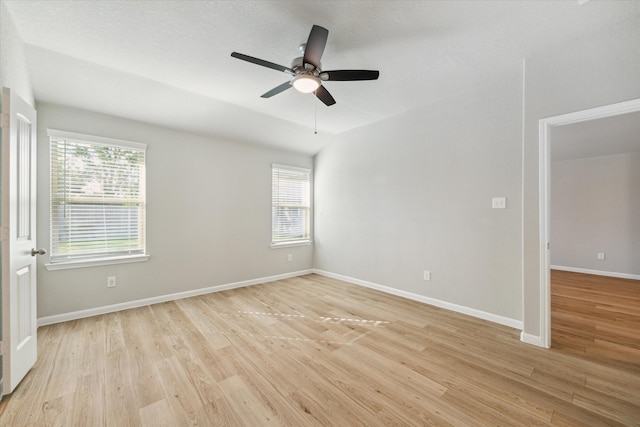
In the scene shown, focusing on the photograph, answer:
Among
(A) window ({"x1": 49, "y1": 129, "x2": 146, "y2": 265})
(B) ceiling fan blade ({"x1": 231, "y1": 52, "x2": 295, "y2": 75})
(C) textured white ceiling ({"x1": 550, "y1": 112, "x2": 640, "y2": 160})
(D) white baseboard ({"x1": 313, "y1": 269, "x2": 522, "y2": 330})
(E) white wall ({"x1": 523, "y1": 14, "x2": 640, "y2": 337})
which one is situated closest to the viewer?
(B) ceiling fan blade ({"x1": 231, "y1": 52, "x2": 295, "y2": 75})

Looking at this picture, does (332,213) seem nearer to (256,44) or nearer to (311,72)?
(311,72)

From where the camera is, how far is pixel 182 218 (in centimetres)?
395

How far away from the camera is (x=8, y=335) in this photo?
71.7 inches

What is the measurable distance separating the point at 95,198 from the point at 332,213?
11.9ft

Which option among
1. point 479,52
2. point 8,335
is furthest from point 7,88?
point 479,52

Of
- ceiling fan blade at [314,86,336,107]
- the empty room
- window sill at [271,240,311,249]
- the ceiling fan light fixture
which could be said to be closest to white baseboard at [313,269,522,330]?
the empty room

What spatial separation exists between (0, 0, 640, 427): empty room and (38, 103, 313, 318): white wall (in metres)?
0.03

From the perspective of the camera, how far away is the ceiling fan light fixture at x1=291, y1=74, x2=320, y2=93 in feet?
7.37

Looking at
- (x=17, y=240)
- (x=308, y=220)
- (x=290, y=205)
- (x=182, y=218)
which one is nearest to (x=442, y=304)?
(x=308, y=220)

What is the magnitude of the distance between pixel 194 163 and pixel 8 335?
2772 mm

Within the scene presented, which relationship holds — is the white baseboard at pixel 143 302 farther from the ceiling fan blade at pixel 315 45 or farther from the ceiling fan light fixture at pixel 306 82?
the ceiling fan blade at pixel 315 45

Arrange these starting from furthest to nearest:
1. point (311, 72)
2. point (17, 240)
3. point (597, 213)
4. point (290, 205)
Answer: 1. point (597, 213)
2. point (290, 205)
3. point (311, 72)
4. point (17, 240)

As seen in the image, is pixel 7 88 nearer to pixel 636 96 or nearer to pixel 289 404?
pixel 289 404

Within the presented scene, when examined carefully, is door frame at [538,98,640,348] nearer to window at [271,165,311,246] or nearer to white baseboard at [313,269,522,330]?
white baseboard at [313,269,522,330]
